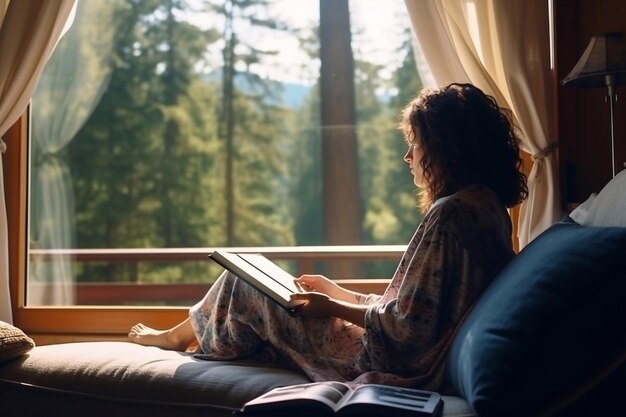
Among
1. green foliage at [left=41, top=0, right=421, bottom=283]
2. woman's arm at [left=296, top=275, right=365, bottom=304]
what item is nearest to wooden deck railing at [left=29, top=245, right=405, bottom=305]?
green foliage at [left=41, top=0, right=421, bottom=283]

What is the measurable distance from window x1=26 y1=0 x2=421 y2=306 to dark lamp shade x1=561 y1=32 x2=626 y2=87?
Result: 54.3 inches

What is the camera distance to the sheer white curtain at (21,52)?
3.22m

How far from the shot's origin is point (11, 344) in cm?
226

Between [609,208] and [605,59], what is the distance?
28.3 inches

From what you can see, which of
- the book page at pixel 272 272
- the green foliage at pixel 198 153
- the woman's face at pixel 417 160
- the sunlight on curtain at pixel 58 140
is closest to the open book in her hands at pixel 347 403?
the book page at pixel 272 272

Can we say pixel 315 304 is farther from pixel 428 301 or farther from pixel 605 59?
pixel 605 59

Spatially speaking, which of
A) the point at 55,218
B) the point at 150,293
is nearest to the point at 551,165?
the point at 55,218

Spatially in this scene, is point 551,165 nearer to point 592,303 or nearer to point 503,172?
point 503,172

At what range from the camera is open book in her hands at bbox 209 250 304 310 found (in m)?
2.04

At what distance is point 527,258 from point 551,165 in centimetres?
107

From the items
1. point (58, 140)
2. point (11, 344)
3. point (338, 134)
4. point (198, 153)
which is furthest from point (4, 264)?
point (198, 153)

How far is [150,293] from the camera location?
15.4ft

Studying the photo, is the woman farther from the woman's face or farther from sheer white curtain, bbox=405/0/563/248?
sheer white curtain, bbox=405/0/563/248

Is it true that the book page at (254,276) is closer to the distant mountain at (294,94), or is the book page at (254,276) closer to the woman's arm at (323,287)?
the woman's arm at (323,287)
